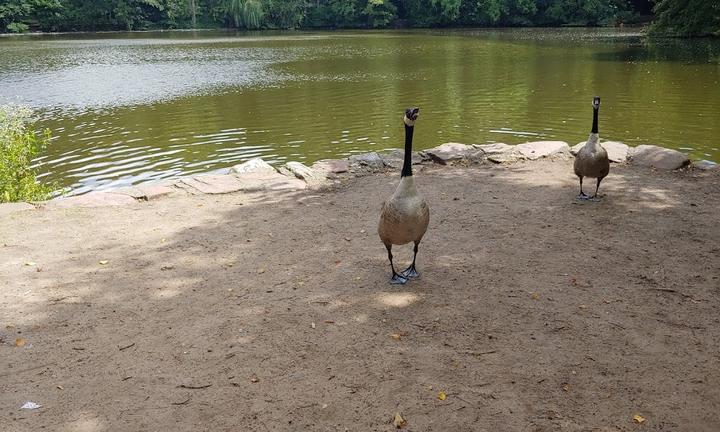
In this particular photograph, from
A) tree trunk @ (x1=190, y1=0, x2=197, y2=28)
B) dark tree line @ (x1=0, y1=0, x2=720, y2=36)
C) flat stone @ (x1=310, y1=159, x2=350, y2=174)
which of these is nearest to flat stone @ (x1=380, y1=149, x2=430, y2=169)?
flat stone @ (x1=310, y1=159, x2=350, y2=174)

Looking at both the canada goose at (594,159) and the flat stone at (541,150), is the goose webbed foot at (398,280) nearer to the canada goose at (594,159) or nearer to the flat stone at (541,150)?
the canada goose at (594,159)

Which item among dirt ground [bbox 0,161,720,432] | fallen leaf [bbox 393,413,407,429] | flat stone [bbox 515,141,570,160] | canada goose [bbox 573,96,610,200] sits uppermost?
canada goose [bbox 573,96,610,200]

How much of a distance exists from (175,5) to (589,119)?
6148cm

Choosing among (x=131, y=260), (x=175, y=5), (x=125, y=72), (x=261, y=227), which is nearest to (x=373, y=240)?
(x=261, y=227)

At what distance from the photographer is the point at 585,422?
302cm

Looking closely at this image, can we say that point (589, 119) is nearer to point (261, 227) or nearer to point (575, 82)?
point (575, 82)

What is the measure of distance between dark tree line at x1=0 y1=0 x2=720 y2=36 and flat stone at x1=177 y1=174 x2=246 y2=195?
53.4m

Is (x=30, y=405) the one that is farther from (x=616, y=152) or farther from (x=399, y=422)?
(x=616, y=152)

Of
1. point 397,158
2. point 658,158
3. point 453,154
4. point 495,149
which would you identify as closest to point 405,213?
point 397,158

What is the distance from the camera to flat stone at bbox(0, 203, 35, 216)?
6.53 metres

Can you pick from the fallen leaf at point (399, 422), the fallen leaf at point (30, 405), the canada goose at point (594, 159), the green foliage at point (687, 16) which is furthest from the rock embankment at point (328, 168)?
the green foliage at point (687, 16)

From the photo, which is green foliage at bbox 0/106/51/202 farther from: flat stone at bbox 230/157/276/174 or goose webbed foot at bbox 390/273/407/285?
goose webbed foot at bbox 390/273/407/285

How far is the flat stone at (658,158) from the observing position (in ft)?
26.3

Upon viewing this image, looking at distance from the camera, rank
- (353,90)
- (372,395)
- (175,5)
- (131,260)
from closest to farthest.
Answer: (372,395) < (131,260) < (353,90) < (175,5)
